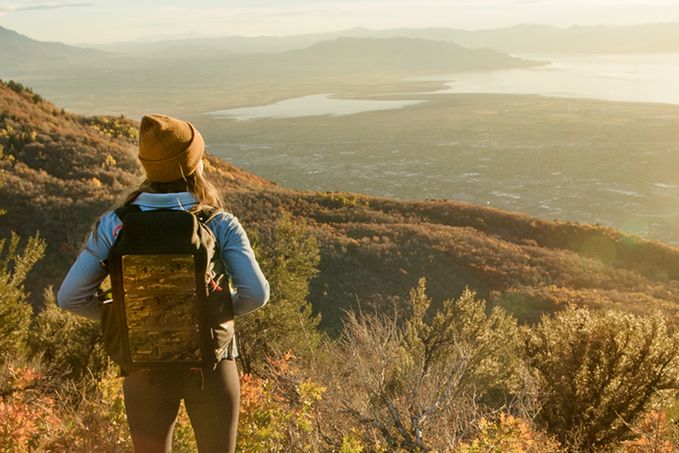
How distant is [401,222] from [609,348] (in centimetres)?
2456

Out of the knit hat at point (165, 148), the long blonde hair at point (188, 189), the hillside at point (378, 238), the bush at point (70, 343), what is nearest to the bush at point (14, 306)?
the bush at point (70, 343)

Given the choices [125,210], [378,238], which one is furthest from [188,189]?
[378,238]

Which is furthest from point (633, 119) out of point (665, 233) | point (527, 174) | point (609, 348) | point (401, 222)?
point (609, 348)

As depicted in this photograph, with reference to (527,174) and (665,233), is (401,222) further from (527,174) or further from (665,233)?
(527,174)

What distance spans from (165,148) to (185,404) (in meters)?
1.13

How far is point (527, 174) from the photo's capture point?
101 m

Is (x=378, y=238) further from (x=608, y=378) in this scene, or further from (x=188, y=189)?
(x=188, y=189)

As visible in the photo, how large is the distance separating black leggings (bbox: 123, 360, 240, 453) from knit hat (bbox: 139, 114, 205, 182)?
0.85 meters

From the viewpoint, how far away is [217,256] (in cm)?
227

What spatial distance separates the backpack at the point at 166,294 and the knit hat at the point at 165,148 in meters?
0.18

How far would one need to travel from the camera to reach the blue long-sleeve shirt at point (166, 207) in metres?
2.20

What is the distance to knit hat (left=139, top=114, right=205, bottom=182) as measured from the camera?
7.22 ft

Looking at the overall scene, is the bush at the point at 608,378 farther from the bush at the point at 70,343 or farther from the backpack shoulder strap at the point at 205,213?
the backpack shoulder strap at the point at 205,213

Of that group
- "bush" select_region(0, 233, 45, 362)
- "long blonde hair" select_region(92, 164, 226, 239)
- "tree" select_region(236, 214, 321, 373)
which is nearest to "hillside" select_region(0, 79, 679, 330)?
"tree" select_region(236, 214, 321, 373)
